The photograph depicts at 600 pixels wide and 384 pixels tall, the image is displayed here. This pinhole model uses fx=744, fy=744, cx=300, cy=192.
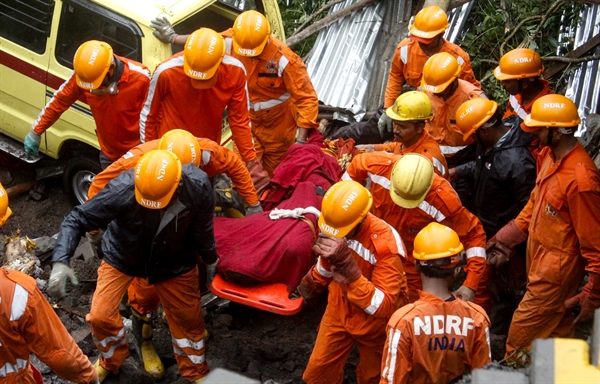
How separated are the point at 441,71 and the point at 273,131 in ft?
5.46

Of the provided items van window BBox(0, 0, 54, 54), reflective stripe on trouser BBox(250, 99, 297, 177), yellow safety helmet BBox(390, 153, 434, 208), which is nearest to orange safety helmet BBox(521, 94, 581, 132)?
yellow safety helmet BBox(390, 153, 434, 208)

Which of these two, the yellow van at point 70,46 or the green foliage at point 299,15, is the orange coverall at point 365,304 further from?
the green foliage at point 299,15

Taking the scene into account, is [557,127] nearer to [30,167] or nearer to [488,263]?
[488,263]

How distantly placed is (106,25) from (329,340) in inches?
134

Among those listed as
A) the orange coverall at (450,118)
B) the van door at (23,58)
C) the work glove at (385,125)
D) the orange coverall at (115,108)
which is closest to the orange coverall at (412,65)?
the work glove at (385,125)

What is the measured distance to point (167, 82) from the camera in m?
5.76

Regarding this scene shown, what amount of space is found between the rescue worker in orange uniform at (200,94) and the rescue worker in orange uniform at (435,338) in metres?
2.53

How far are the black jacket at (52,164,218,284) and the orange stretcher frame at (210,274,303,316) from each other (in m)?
0.28

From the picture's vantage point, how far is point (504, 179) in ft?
17.1

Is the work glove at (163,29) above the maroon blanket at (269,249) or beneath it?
above

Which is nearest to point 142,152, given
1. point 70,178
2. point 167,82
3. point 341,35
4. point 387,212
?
point 167,82

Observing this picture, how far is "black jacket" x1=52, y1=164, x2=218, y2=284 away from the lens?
451 centimetres

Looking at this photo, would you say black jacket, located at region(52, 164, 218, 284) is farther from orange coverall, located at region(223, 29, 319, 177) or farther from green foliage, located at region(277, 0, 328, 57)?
green foliage, located at region(277, 0, 328, 57)

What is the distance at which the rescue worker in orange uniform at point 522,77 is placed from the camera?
570cm
